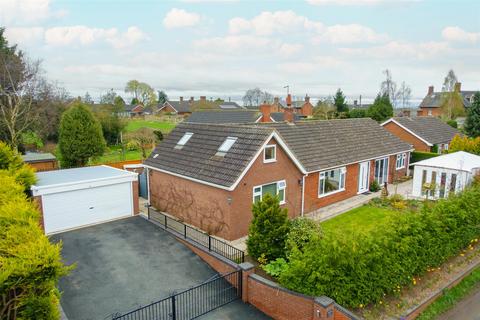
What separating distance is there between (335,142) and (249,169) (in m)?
9.39

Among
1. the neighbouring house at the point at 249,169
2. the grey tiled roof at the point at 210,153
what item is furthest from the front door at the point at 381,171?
the grey tiled roof at the point at 210,153

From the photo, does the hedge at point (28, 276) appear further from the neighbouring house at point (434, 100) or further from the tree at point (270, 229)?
the neighbouring house at point (434, 100)

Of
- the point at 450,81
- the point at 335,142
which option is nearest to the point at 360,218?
the point at 335,142

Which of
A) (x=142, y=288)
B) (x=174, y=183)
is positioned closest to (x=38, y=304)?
(x=142, y=288)

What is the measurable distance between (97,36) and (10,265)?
2230cm

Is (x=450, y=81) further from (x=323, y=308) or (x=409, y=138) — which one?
(x=323, y=308)

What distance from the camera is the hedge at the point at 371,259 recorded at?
29.6ft

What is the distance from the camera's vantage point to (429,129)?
35.6m

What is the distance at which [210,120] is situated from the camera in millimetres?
46531

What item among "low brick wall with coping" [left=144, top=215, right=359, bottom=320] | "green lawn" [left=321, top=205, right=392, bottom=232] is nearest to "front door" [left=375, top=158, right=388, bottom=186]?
"green lawn" [left=321, top=205, right=392, bottom=232]

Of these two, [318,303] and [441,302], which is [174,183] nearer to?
[318,303]

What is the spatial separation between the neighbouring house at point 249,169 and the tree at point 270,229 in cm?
286

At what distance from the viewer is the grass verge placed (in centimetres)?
1030

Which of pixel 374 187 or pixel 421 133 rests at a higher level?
pixel 421 133
